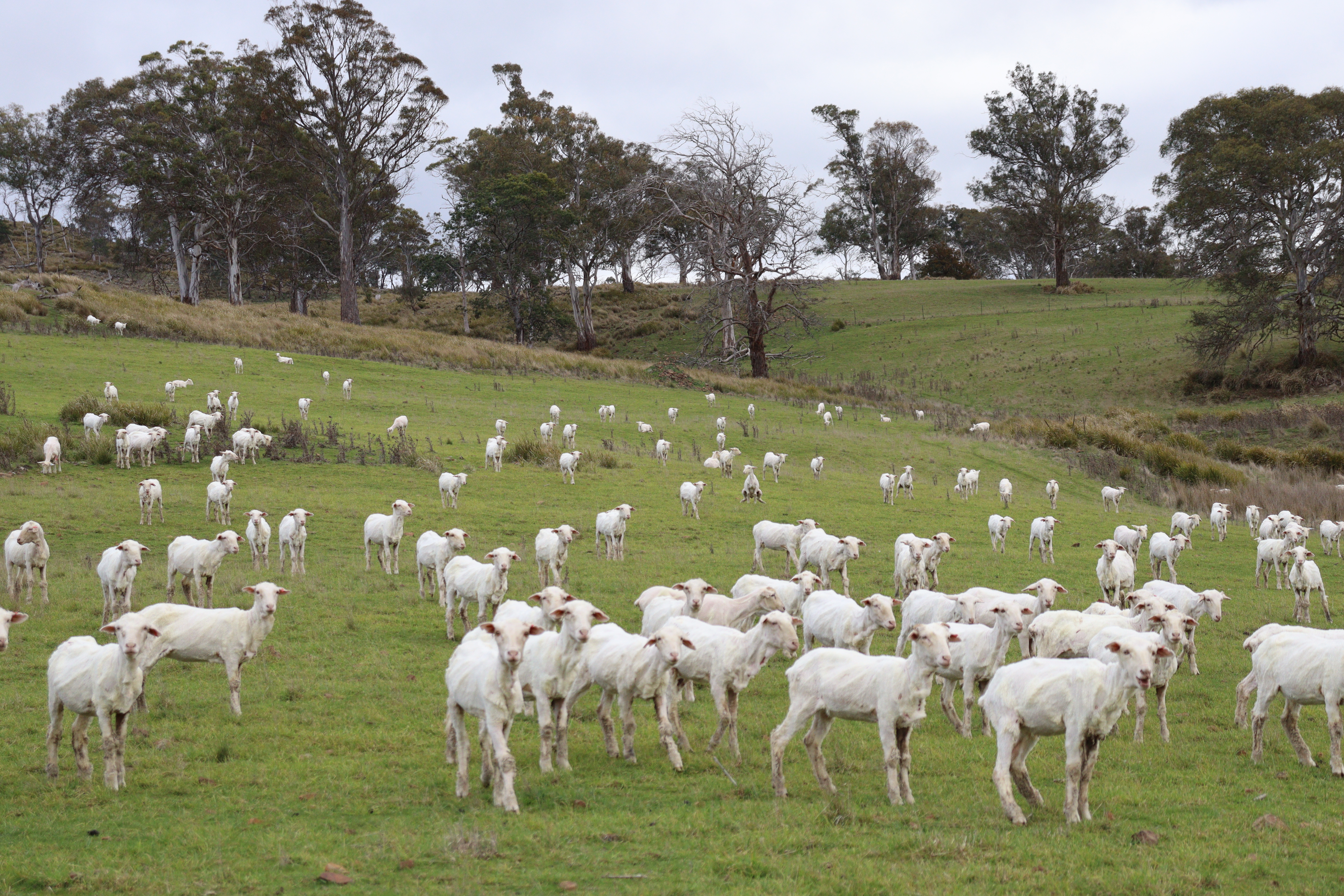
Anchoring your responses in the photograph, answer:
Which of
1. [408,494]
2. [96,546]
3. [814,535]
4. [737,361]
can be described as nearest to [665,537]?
[814,535]

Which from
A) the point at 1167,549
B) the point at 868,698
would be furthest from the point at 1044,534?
the point at 868,698

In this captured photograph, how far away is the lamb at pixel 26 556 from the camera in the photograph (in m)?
17.1

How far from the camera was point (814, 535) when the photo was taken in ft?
68.1

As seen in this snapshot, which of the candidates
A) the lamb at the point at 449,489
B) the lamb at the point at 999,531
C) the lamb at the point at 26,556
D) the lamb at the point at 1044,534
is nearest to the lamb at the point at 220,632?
the lamb at the point at 26,556

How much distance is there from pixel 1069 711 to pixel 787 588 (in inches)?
285

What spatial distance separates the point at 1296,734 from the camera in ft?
38.1

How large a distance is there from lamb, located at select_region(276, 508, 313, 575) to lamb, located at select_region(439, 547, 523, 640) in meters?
4.87

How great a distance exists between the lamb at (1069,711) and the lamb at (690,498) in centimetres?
1888

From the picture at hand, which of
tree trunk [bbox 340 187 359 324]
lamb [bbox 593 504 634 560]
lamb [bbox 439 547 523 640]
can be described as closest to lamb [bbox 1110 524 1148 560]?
lamb [bbox 593 504 634 560]

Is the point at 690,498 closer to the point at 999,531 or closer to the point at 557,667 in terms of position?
the point at 999,531

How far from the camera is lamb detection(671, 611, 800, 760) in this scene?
11.1 m

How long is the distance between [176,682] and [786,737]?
29.6ft

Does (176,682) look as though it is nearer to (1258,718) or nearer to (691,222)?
(1258,718)

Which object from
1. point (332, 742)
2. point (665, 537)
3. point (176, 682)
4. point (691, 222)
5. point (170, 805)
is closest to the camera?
point (170, 805)
